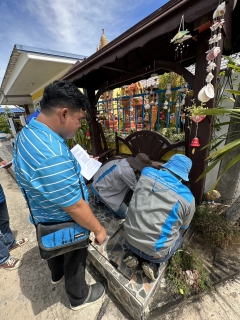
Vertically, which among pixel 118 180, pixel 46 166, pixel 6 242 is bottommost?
pixel 6 242

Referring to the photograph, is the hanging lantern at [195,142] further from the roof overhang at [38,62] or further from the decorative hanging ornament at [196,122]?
the roof overhang at [38,62]

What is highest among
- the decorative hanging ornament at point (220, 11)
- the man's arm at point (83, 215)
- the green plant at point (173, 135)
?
the decorative hanging ornament at point (220, 11)

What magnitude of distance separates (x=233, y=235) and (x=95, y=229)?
198 centimetres

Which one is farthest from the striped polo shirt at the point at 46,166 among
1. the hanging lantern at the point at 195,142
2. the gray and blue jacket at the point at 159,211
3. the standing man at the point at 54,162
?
the hanging lantern at the point at 195,142

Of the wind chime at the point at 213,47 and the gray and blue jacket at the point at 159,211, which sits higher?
the wind chime at the point at 213,47

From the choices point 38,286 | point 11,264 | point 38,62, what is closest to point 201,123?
point 38,286

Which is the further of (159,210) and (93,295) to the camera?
(93,295)

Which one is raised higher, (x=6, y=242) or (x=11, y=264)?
(x=6, y=242)

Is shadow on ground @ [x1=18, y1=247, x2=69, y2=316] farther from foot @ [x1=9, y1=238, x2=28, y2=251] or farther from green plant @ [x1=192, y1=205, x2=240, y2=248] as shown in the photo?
green plant @ [x1=192, y1=205, x2=240, y2=248]

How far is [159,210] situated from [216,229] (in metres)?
1.24

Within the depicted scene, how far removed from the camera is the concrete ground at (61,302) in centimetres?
146

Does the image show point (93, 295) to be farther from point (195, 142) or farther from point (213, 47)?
point (213, 47)

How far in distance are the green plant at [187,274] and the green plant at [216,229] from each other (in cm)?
40

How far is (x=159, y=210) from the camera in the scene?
1.33m
